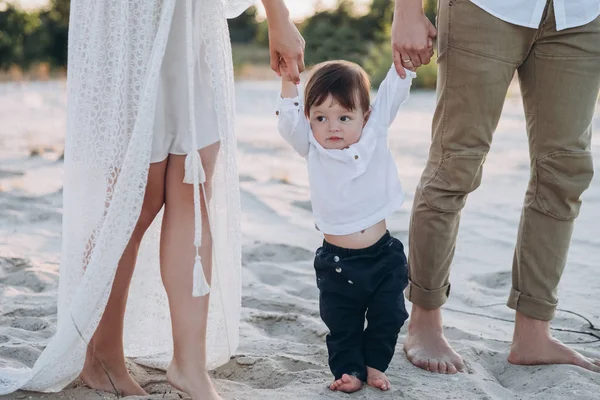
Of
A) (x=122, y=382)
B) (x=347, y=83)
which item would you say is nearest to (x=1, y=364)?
(x=122, y=382)

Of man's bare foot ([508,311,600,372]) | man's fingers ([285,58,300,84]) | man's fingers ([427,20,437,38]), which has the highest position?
man's fingers ([427,20,437,38])

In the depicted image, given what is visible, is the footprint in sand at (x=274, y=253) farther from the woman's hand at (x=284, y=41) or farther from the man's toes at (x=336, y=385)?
the woman's hand at (x=284, y=41)

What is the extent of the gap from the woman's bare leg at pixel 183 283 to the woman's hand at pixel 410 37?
2.41ft

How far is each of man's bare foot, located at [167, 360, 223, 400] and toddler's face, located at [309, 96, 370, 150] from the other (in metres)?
0.80

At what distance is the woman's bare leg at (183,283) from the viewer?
2.44 m

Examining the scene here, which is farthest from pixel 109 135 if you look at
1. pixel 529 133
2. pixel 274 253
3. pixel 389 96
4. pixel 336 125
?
pixel 274 253

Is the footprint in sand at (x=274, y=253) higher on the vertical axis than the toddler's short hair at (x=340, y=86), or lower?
lower

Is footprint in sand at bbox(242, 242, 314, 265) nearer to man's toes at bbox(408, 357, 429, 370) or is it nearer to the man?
the man

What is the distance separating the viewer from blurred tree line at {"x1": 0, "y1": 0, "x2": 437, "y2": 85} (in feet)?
59.6

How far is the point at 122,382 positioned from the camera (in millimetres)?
2631

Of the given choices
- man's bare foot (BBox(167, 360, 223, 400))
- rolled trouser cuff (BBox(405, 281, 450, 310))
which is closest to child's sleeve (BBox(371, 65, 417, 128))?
rolled trouser cuff (BBox(405, 281, 450, 310))

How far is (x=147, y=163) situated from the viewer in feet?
7.72

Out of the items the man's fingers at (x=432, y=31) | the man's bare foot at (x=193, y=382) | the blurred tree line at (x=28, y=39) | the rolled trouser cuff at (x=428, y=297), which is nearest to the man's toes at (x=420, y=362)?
the rolled trouser cuff at (x=428, y=297)

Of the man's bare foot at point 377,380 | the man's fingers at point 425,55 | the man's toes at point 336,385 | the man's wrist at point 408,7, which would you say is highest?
the man's wrist at point 408,7
